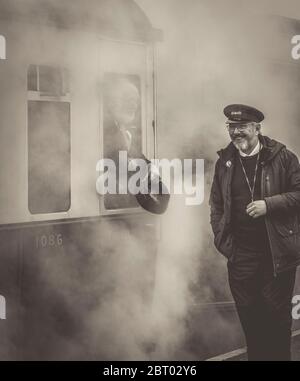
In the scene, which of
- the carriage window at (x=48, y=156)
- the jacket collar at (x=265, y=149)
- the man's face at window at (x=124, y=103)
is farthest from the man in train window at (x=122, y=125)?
the jacket collar at (x=265, y=149)

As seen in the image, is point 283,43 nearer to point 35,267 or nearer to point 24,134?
point 24,134

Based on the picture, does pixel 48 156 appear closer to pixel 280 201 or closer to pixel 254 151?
pixel 254 151

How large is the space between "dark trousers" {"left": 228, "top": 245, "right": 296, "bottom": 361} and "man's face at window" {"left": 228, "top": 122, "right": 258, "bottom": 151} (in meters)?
0.65

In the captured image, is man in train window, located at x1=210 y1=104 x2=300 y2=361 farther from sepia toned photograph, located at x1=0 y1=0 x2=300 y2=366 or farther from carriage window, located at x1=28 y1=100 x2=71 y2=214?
carriage window, located at x1=28 y1=100 x2=71 y2=214

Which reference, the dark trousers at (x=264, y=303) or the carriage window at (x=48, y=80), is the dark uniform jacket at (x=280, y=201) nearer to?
the dark trousers at (x=264, y=303)

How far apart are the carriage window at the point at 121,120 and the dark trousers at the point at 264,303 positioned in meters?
0.79

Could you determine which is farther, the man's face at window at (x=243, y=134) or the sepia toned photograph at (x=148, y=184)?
the man's face at window at (x=243, y=134)

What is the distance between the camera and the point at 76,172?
3.23m

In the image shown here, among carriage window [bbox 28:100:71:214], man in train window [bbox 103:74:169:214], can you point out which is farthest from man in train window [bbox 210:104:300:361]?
carriage window [bbox 28:100:71:214]

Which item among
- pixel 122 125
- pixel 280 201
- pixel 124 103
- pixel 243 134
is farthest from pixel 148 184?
pixel 280 201

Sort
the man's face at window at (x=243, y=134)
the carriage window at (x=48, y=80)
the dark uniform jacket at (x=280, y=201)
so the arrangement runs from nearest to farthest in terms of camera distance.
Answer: the carriage window at (x=48, y=80) → the dark uniform jacket at (x=280, y=201) → the man's face at window at (x=243, y=134)

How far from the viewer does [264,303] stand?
3404mm

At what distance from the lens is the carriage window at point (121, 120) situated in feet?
11.1

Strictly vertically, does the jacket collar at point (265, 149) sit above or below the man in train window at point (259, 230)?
above
